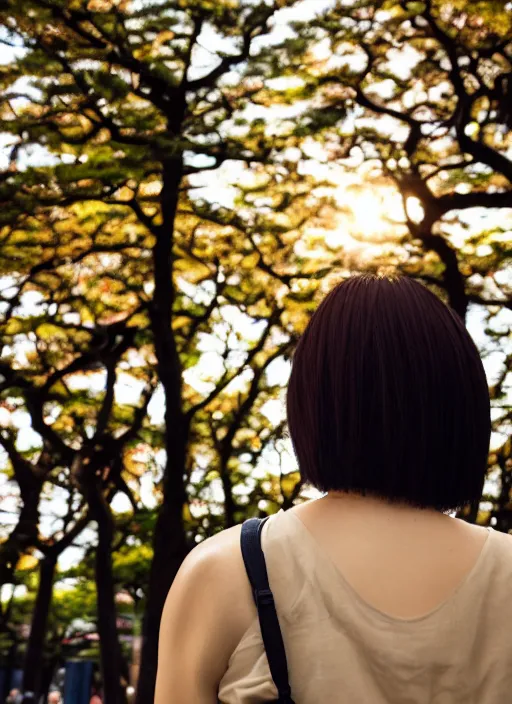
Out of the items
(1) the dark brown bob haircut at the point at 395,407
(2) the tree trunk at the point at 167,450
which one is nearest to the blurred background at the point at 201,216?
(2) the tree trunk at the point at 167,450

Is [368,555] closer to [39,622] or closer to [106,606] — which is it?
[106,606]

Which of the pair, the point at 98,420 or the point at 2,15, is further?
the point at 98,420

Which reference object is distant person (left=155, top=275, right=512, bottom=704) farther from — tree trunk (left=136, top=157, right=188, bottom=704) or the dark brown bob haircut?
tree trunk (left=136, top=157, right=188, bottom=704)

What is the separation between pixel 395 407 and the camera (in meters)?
1.34

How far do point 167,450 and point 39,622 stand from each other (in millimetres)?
4493

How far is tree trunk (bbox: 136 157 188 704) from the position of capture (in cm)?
950

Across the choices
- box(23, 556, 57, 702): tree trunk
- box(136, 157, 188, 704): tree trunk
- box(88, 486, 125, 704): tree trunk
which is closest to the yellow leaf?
box(23, 556, 57, 702): tree trunk

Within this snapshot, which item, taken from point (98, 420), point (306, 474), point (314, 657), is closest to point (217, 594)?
point (314, 657)

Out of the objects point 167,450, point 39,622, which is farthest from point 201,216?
point 39,622

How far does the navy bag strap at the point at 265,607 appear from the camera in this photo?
1201 mm

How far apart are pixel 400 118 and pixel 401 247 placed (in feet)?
4.77

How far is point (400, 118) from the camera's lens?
1000 cm

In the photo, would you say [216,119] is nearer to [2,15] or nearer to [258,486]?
[2,15]

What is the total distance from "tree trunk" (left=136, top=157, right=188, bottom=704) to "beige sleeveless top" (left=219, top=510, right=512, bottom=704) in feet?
27.6
